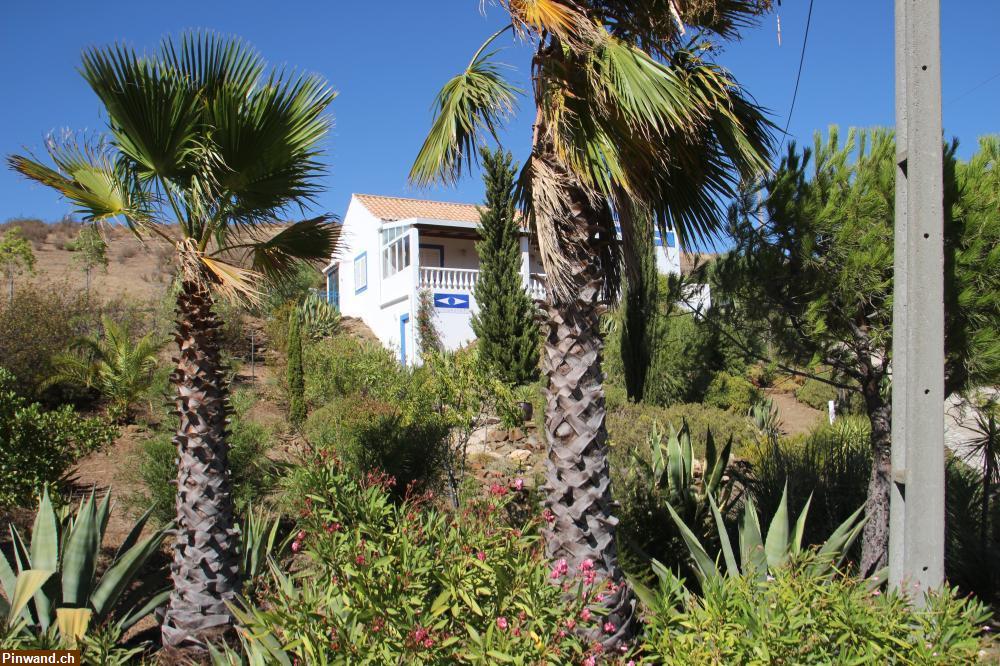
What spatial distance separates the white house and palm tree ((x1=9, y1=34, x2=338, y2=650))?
13.5 m

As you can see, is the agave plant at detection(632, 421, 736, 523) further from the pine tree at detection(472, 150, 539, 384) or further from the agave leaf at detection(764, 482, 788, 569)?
the pine tree at detection(472, 150, 539, 384)

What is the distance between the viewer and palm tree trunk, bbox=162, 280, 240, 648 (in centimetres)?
564

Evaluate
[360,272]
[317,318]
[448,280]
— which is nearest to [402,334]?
[448,280]

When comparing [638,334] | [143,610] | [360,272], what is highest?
[360,272]

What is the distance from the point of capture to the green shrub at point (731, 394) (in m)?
19.4

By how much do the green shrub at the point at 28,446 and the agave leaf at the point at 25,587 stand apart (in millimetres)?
2320

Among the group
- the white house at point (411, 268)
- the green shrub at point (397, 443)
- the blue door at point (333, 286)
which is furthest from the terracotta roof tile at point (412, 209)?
the green shrub at point (397, 443)

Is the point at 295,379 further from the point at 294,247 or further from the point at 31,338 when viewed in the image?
the point at 294,247

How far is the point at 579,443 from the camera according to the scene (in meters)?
4.95

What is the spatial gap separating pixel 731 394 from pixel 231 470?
14.6m

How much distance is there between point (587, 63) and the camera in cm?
509

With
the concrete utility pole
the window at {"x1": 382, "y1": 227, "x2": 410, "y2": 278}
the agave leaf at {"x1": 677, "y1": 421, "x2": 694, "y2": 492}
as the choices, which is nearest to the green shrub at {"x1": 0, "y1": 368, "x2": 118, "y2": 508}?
the agave leaf at {"x1": 677, "y1": 421, "x2": 694, "y2": 492}

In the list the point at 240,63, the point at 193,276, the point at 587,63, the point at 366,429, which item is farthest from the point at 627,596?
the point at 366,429

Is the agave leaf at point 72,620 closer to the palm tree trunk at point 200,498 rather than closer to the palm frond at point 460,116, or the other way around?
the palm tree trunk at point 200,498
